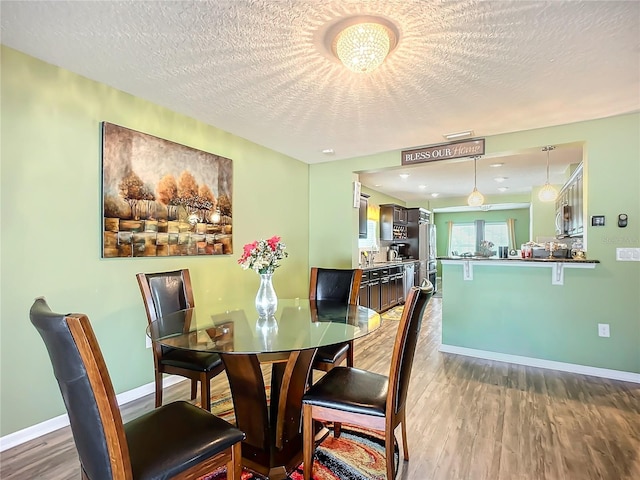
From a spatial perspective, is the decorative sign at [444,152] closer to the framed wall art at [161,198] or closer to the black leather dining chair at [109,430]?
the framed wall art at [161,198]

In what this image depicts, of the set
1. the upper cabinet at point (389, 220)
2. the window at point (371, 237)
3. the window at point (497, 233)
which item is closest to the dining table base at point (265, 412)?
the window at point (371, 237)

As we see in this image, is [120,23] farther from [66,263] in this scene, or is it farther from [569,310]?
[569,310]

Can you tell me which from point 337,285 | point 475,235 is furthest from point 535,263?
point 475,235

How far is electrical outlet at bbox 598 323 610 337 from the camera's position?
121 inches

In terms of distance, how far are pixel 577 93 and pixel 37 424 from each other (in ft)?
14.8

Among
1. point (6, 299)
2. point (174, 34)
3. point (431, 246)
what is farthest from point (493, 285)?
point (431, 246)

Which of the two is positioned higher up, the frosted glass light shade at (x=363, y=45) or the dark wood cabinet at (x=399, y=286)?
the frosted glass light shade at (x=363, y=45)

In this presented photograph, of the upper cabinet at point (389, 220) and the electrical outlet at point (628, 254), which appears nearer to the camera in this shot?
the electrical outlet at point (628, 254)

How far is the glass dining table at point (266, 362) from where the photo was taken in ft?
5.31

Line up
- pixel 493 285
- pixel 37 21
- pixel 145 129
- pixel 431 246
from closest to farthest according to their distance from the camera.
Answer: pixel 37 21 → pixel 145 129 → pixel 493 285 → pixel 431 246

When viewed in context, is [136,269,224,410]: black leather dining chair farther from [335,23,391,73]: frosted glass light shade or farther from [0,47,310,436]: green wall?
[335,23,391,73]: frosted glass light shade

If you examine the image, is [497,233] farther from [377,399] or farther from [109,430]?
[109,430]

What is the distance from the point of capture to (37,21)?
1.75 m

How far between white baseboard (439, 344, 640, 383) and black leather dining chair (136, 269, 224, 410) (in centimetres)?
277
